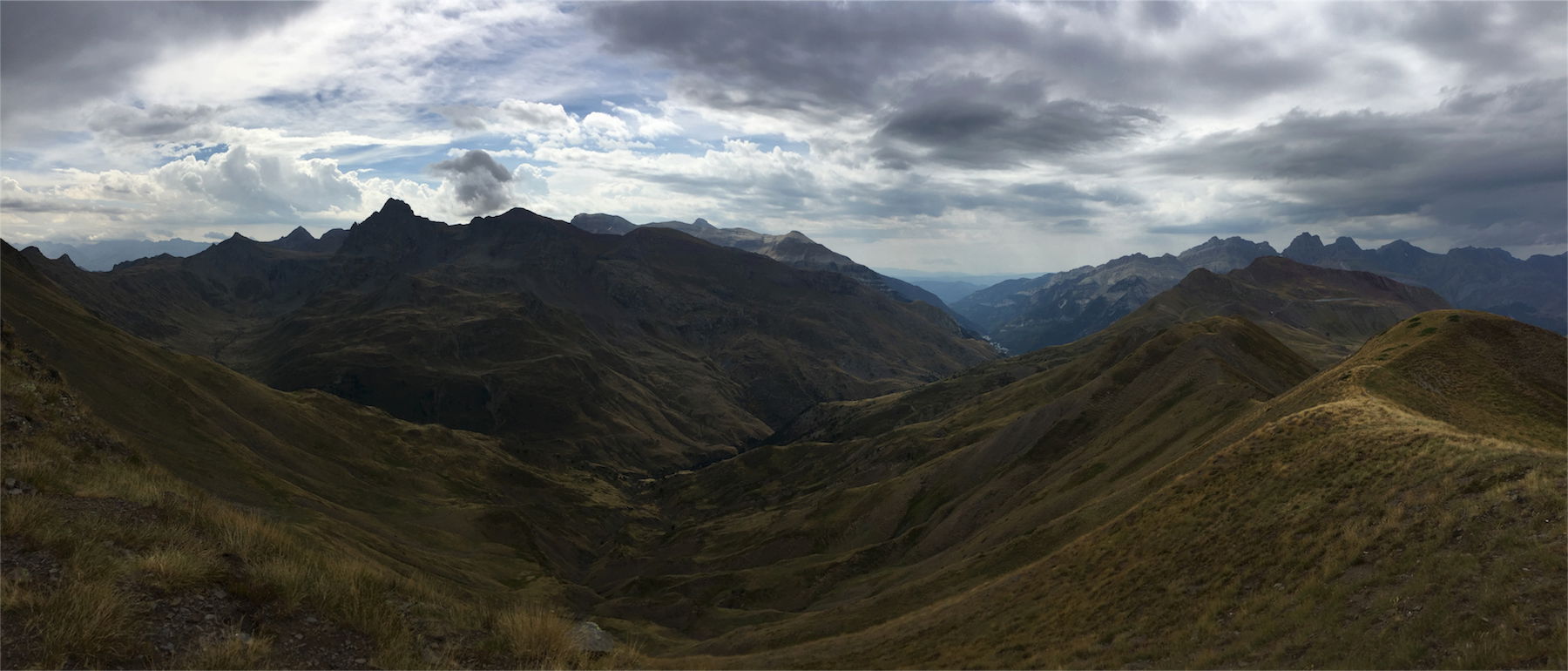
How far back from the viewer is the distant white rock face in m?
16.4

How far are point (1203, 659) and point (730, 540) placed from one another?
6208 inches

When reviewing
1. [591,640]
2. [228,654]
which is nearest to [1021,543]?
[591,640]

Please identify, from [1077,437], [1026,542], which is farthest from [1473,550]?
[1077,437]

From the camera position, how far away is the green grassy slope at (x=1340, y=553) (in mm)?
21688

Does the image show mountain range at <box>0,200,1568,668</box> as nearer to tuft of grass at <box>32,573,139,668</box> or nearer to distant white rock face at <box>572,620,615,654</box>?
tuft of grass at <box>32,573,139,668</box>

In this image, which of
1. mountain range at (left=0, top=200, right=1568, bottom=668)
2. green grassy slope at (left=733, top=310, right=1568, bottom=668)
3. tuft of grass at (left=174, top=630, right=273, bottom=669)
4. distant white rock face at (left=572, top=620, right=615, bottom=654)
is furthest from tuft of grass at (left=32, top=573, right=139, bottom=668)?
green grassy slope at (left=733, top=310, right=1568, bottom=668)

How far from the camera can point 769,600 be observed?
11669 cm

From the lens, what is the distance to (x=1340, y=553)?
28.0m

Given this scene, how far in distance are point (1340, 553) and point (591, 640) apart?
29.1m

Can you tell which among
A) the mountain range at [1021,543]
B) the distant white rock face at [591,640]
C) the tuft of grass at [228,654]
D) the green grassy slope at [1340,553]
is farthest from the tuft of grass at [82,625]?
the green grassy slope at [1340,553]

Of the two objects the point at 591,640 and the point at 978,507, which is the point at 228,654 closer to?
the point at 591,640

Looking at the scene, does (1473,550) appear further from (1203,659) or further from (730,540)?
(730,540)

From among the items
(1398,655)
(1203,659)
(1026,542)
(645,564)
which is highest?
(1398,655)

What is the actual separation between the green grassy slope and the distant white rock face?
22.0 meters
